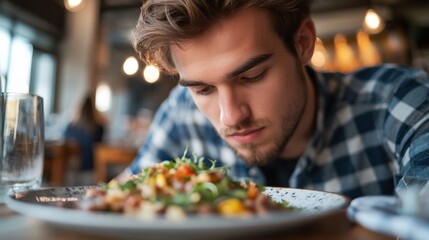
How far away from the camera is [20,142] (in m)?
0.78

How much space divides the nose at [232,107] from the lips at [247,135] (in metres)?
0.07

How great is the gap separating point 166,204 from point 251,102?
562 mm

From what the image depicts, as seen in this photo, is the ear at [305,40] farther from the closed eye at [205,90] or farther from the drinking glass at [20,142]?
the drinking glass at [20,142]

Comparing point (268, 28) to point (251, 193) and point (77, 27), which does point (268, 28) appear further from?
point (77, 27)

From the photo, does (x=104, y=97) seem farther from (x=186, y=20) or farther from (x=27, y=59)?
(x=186, y=20)

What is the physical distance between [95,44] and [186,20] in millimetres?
7049

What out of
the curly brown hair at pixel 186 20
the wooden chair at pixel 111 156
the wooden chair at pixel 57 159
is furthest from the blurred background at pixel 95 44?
the curly brown hair at pixel 186 20

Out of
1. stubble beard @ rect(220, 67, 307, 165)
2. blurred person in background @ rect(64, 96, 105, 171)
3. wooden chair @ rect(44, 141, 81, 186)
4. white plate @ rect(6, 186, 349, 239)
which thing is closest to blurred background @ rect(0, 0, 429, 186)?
blurred person in background @ rect(64, 96, 105, 171)


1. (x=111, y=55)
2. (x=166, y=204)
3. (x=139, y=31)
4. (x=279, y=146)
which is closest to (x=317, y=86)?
(x=279, y=146)

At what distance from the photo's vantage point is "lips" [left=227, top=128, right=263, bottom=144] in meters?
1.02

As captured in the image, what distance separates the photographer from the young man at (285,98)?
3.15 ft

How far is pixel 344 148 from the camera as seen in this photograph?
1.30 m

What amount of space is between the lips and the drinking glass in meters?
0.48

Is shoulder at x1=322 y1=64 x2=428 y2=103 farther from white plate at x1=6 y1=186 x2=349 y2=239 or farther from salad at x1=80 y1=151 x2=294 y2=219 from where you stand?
white plate at x1=6 y1=186 x2=349 y2=239
